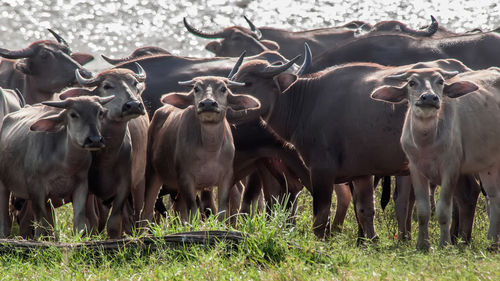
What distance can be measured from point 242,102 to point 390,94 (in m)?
1.56

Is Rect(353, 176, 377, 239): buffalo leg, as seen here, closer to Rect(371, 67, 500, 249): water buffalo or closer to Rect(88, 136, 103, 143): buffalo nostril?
Rect(371, 67, 500, 249): water buffalo

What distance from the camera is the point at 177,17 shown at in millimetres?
30094

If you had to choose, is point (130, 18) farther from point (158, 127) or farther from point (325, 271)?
point (325, 271)

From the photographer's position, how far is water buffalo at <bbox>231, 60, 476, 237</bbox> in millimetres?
9930

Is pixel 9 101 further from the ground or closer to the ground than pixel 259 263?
closer to the ground

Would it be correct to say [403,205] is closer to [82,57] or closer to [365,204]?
[365,204]

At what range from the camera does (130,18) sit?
3005 cm

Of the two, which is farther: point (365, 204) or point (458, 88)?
point (365, 204)

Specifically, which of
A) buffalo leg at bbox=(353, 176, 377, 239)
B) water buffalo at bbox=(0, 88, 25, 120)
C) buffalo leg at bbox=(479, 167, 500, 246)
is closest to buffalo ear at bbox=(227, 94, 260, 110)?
buffalo leg at bbox=(353, 176, 377, 239)

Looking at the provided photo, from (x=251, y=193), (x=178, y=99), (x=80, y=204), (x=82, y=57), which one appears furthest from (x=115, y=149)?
(x=82, y=57)

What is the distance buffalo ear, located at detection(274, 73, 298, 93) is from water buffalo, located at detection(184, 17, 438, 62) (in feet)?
13.2

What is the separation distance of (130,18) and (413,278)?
947 inches

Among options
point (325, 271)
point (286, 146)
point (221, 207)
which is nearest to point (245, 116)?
point (286, 146)

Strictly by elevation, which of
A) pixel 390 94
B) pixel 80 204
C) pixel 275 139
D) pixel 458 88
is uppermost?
pixel 458 88
